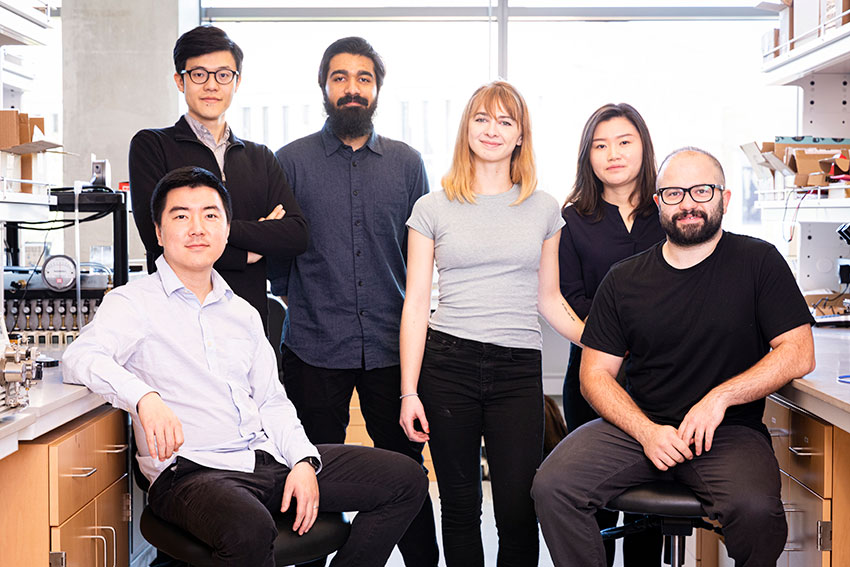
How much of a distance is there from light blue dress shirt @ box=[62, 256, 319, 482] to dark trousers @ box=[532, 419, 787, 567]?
571mm

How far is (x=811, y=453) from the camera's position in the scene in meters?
1.92

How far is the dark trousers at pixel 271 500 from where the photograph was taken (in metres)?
1.63

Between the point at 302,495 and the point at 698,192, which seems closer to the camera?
the point at 302,495

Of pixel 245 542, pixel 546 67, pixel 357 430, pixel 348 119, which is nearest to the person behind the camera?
pixel 245 542

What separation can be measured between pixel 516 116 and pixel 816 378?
94cm

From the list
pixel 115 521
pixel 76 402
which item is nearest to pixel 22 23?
pixel 76 402

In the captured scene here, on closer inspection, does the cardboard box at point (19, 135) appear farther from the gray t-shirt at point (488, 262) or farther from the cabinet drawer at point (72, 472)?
the gray t-shirt at point (488, 262)

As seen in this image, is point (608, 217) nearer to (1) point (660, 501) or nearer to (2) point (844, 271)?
(1) point (660, 501)

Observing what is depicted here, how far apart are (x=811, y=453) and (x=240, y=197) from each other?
1.53 m

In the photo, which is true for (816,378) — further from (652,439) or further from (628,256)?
(628,256)

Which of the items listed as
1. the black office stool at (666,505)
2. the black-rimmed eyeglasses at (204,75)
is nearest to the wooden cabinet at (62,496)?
the black-rimmed eyeglasses at (204,75)

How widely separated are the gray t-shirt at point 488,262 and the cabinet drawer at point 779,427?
2.05 feet

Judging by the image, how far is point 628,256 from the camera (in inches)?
90.9

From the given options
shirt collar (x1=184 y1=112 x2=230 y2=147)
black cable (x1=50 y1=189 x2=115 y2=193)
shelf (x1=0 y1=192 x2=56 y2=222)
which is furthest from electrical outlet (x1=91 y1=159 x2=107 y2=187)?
shirt collar (x1=184 y1=112 x2=230 y2=147)
